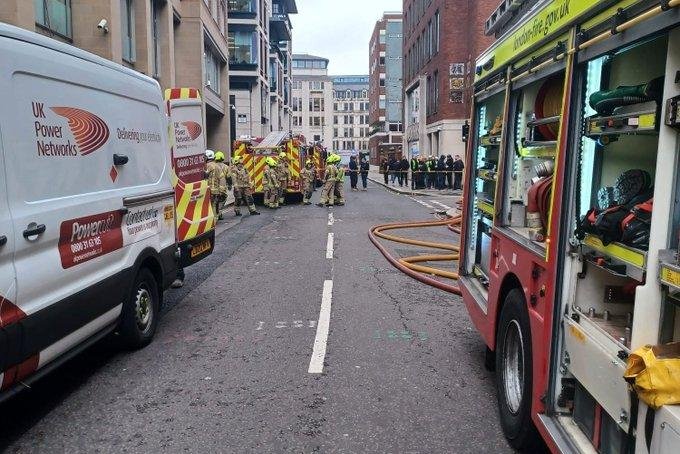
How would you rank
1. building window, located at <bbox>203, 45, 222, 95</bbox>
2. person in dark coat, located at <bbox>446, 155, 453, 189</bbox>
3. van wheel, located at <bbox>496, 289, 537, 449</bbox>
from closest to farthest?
van wheel, located at <bbox>496, 289, 537, 449</bbox> < building window, located at <bbox>203, 45, 222, 95</bbox> < person in dark coat, located at <bbox>446, 155, 453, 189</bbox>

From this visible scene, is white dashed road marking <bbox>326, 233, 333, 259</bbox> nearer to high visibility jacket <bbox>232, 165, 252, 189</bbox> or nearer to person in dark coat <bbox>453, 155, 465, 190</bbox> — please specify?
high visibility jacket <bbox>232, 165, 252, 189</bbox>

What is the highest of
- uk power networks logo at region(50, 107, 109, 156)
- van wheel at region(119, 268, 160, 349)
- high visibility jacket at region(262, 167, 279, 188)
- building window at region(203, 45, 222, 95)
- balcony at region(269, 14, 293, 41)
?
balcony at region(269, 14, 293, 41)

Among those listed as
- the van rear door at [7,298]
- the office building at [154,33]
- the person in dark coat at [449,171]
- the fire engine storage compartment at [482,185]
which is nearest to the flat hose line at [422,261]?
the fire engine storage compartment at [482,185]

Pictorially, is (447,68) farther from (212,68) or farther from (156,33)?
(156,33)

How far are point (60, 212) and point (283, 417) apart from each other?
1.99 m

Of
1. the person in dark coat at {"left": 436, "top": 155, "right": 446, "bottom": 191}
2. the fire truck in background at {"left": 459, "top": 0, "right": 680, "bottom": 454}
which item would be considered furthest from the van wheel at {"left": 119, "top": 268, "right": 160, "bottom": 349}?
the person in dark coat at {"left": 436, "top": 155, "right": 446, "bottom": 191}

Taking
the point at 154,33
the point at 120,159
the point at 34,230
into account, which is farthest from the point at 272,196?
the point at 34,230

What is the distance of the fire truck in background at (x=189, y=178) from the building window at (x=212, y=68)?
2064 cm

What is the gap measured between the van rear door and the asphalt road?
25.3 inches

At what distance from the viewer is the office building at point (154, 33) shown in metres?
13.2

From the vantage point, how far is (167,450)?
3.68 metres

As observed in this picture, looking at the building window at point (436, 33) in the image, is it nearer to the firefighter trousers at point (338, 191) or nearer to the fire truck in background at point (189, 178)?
the firefighter trousers at point (338, 191)

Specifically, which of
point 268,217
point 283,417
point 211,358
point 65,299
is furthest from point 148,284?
point 268,217

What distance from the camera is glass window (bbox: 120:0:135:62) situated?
1708cm
